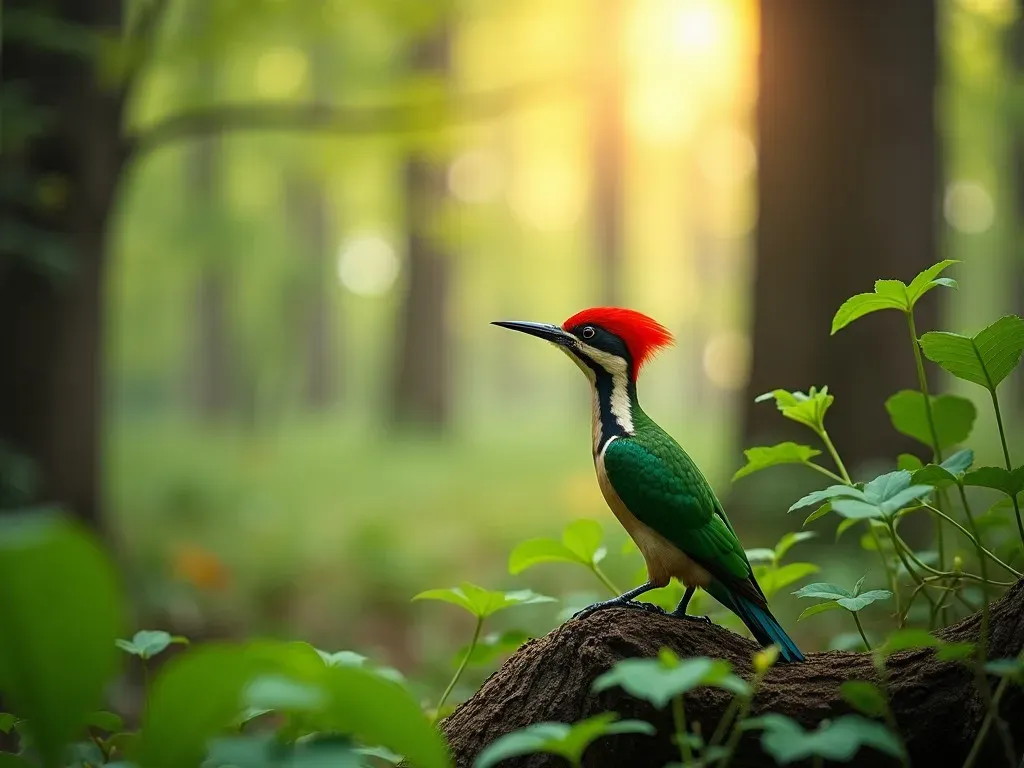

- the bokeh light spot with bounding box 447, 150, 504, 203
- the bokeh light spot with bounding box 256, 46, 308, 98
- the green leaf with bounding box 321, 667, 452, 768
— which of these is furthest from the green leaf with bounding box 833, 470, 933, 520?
the bokeh light spot with bounding box 256, 46, 308, 98

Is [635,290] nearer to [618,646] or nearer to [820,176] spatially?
[820,176]

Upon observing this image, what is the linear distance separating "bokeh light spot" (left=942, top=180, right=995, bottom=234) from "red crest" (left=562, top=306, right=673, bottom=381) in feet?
61.1

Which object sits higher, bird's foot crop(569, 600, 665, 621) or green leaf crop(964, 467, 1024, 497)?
green leaf crop(964, 467, 1024, 497)

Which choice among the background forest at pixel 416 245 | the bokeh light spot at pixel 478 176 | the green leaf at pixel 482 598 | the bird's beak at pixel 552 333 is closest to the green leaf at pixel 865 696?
the green leaf at pixel 482 598

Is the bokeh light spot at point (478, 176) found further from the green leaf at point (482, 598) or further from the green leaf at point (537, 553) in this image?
the green leaf at point (482, 598)

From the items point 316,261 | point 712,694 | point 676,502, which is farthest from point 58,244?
point 316,261

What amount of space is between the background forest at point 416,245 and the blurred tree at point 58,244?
0.02m

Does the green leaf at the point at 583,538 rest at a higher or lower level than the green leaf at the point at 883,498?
lower

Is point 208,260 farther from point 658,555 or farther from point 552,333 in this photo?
point 658,555

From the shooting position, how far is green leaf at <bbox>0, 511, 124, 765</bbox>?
37.5 inches

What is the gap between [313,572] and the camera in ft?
25.7

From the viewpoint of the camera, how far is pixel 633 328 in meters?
2.28

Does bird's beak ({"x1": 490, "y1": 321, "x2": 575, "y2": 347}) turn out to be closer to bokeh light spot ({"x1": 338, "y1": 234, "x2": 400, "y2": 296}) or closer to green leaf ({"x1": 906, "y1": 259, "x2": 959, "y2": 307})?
green leaf ({"x1": 906, "y1": 259, "x2": 959, "y2": 307})

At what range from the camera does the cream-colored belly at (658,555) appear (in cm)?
198
